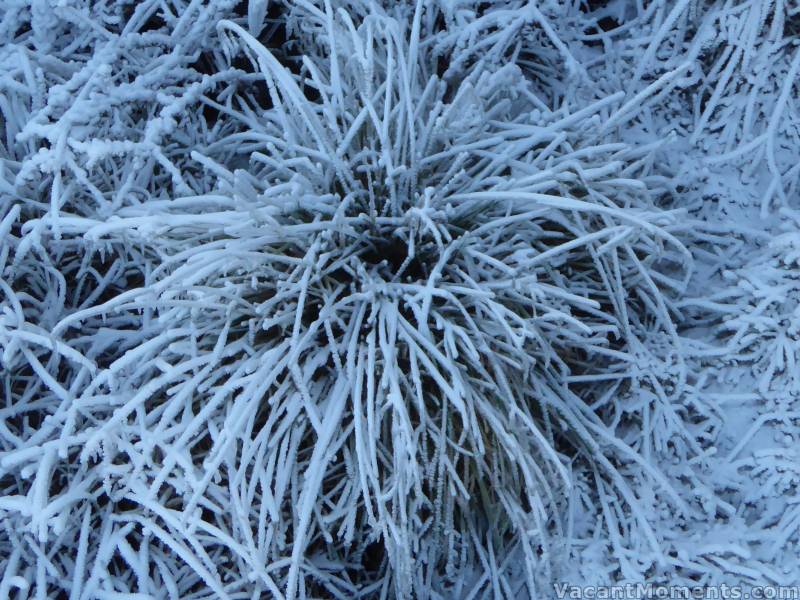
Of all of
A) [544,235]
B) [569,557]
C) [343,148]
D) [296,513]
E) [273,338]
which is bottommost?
[569,557]

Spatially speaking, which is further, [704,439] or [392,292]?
[704,439]

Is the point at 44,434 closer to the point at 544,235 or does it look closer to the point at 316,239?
the point at 316,239

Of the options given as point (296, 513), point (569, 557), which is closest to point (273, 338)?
point (296, 513)

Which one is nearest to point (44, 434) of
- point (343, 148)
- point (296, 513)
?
point (296, 513)

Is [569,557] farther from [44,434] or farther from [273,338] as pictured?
[44,434]

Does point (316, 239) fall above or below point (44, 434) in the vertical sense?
above

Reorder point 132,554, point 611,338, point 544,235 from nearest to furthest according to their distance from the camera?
point 132,554
point 544,235
point 611,338

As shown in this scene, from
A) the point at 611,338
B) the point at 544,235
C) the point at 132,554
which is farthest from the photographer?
the point at 611,338
